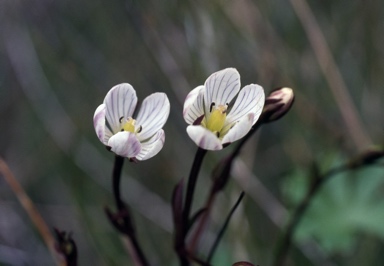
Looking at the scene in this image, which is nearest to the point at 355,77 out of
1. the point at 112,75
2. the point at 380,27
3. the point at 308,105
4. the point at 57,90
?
the point at 380,27

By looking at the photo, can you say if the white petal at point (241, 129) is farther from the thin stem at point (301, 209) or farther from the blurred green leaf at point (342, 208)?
the blurred green leaf at point (342, 208)

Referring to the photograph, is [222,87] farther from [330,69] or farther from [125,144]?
[330,69]

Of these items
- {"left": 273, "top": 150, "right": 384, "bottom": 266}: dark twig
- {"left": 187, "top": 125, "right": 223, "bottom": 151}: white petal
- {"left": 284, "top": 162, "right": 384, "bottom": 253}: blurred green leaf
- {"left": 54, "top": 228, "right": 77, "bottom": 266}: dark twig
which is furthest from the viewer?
{"left": 284, "top": 162, "right": 384, "bottom": 253}: blurred green leaf

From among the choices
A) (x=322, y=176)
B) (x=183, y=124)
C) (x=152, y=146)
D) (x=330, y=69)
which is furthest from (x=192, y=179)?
(x=183, y=124)

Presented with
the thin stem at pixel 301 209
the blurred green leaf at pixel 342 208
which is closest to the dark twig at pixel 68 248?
the thin stem at pixel 301 209

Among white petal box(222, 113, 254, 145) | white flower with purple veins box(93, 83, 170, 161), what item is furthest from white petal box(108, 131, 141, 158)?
white petal box(222, 113, 254, 145)

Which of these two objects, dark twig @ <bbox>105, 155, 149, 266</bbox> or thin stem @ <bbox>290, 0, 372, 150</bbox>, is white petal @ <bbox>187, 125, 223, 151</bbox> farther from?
thin stem @ <bbox>290, 0, 372, 150</bbox>
